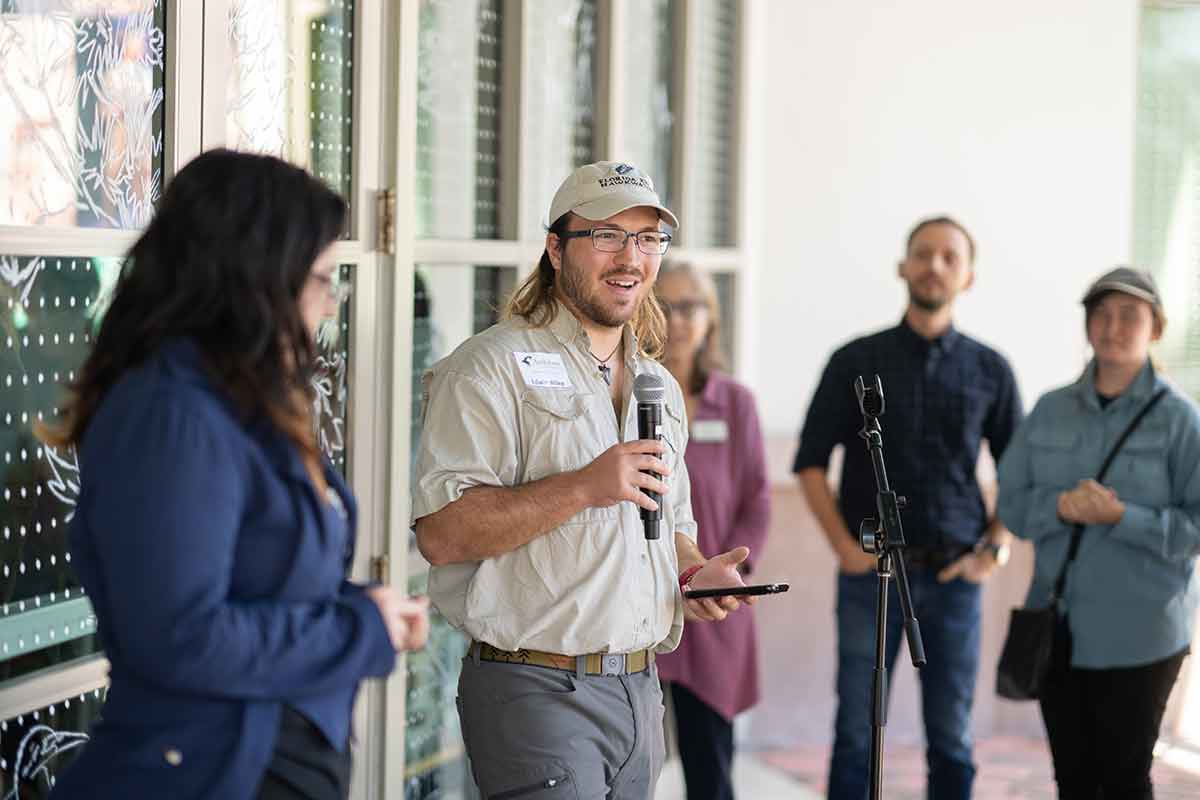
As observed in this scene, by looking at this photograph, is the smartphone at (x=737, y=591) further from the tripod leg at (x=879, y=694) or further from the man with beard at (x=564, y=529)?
the tripod leg at (x=879, y=694)

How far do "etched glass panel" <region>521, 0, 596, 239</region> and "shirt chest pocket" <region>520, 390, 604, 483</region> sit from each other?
1.66 meters

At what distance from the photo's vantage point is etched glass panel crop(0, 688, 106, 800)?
8.50ft

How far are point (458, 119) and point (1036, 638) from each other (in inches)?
79.4

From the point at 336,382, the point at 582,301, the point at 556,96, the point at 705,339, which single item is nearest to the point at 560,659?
the point at 582,301

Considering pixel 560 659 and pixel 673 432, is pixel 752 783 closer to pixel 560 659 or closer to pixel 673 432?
pixel 673 432

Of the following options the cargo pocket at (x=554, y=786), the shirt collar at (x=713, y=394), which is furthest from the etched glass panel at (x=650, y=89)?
the cargo pocket at (x=554, y=786)

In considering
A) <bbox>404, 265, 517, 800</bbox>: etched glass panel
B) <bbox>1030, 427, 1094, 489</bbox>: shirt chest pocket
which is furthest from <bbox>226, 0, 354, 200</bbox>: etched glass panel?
<bbox>1030, 427, 1094, 489</bbox>: shirt chest pocket

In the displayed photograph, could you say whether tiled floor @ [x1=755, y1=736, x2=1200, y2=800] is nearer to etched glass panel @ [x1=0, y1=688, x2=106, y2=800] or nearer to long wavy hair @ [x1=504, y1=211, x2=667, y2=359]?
long wavy hair @ [x1=504, y1=211, x2=667, y2=359]

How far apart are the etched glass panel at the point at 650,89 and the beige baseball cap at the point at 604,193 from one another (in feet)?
7.05

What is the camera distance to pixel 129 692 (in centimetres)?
182

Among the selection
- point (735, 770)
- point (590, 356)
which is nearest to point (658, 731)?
point (590, 356)

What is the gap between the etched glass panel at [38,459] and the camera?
101 inches

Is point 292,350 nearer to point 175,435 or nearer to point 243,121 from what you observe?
point 175,435

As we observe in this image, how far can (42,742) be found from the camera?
2.68 m
